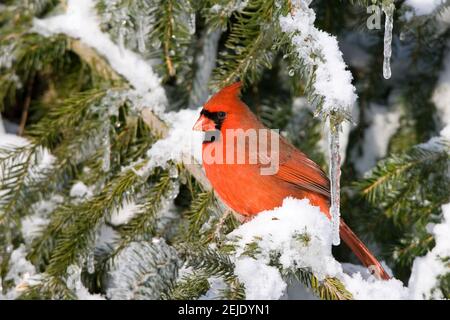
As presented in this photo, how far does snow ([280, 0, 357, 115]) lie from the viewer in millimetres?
1832

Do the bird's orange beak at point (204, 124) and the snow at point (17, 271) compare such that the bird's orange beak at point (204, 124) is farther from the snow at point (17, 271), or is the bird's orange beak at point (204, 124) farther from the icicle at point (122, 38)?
the snow at point (17, 271)

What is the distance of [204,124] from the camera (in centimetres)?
257

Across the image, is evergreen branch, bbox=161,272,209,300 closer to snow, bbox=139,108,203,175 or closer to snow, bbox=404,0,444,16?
snow, bbox=139,108,203,175

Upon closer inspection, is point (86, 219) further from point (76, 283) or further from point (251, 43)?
point (251, 43)

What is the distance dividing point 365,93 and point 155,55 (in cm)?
97

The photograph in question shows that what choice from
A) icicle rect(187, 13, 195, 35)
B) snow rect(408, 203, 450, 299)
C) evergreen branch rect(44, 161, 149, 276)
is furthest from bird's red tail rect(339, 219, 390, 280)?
icicle rect(187, 13, 195, 35)

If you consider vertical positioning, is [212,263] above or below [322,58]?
below

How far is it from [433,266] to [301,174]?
612 millimetres

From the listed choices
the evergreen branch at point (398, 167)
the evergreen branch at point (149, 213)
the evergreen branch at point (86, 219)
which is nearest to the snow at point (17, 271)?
the evergreen branch at point (86, 219)

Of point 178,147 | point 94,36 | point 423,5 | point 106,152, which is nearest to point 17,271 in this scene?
point 106,152

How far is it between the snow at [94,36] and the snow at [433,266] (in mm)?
1204

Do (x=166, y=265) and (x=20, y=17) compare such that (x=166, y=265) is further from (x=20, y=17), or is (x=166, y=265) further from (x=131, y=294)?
(x=20, y=17)

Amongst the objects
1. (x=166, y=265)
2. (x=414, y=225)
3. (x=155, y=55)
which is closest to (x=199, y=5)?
(x=155, y=55)

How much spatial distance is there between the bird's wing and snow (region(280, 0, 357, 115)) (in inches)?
31.3
